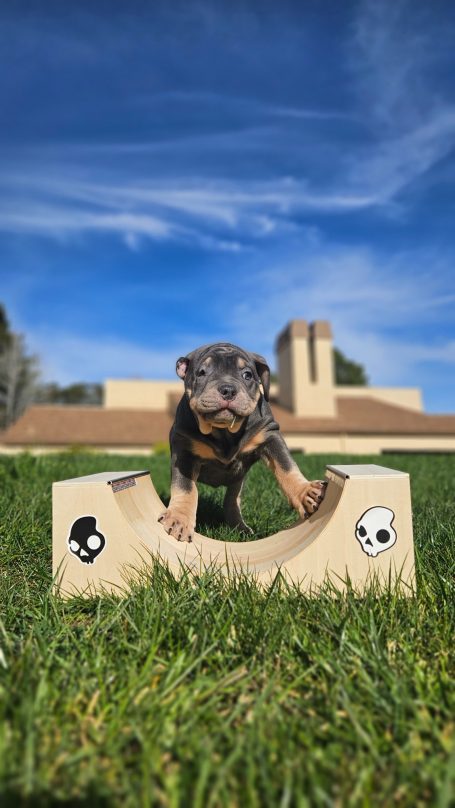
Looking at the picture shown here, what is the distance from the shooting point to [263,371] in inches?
139

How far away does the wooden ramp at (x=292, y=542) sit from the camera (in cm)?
265

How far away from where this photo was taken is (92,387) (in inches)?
2235

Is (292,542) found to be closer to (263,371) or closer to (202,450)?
(202,450)

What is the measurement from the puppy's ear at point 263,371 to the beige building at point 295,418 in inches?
861

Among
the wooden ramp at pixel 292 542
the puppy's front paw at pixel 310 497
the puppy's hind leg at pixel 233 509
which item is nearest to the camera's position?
the wooden ramp at pixel 292 542

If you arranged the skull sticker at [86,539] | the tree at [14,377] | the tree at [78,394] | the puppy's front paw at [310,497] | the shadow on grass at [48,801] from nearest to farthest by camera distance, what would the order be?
the shadow on grass at [48,801] < the skull sticker at [86,539] < the puppy's front paw at [310,497] < the tree at [14,377] < the tree at [78,394]

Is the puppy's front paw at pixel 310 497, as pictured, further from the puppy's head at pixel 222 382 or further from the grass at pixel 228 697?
the grass at pixel 228 697

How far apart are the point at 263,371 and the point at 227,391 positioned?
69cm

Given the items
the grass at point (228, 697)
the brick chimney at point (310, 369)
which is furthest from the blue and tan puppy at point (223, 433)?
the brick chimney at point (310, 369)

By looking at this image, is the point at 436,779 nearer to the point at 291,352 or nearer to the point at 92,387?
the point at 291,352

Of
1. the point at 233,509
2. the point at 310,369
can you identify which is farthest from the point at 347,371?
the point at 233,509

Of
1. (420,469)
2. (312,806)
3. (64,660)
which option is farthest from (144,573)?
(420,469)

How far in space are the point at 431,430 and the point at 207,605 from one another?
93.4ft

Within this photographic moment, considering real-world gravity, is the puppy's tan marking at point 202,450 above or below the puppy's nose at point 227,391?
below
